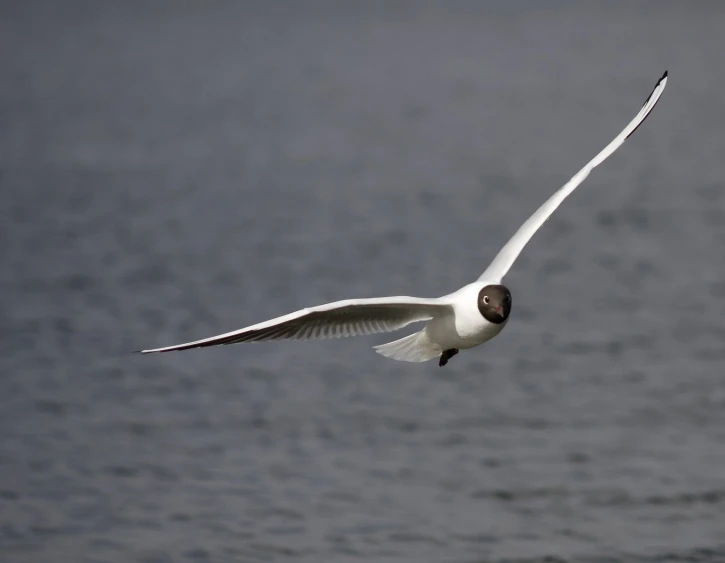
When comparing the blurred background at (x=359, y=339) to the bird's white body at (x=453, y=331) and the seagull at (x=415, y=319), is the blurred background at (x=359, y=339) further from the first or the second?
the seagull at (x=415, y=319)

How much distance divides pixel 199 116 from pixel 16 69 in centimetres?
1301

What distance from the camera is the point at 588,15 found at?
62.8 metres

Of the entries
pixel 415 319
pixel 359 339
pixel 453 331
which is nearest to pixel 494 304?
pixel 453 331

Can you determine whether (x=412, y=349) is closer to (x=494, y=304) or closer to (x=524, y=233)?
(x=494, y=304)

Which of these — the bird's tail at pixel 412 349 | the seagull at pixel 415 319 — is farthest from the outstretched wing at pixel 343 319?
the bird's tail at pixel 412 349

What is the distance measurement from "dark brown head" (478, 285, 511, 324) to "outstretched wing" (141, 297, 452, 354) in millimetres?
270

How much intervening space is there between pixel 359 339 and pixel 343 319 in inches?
301

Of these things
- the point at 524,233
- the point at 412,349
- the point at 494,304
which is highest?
the point at 524,233

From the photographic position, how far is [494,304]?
8375 millimetres

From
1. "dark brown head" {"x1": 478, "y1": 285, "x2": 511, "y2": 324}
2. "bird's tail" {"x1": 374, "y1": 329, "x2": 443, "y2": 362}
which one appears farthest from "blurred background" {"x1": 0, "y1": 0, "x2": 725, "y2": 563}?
"dark brown head" {"x1": 478, "y1": 285, "x2": 511, "y2": 324}

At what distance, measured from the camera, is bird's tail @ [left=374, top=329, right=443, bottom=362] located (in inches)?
362

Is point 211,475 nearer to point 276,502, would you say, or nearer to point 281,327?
point 276,502

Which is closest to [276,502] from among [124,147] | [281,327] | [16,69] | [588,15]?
[281,327]

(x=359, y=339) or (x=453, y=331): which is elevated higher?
(x=359, y=339)
